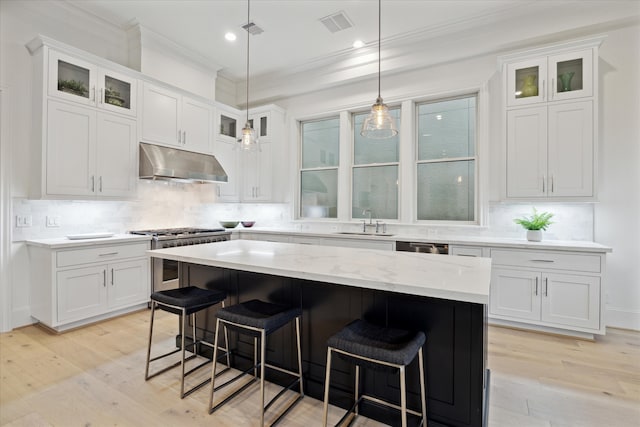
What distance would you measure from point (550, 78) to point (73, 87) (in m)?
4.90

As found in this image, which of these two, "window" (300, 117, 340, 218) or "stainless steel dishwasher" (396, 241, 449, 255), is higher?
"window" (300, 117, 340, 218)

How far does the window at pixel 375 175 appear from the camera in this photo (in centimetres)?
459

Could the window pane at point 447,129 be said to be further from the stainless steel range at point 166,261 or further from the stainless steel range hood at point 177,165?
the stainless steel range at point 166,261

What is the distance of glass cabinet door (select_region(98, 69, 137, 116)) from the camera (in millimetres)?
3555

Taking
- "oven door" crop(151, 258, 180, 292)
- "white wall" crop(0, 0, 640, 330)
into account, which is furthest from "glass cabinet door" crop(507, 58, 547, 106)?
"oven door" crop(151, 258, 180, 292)

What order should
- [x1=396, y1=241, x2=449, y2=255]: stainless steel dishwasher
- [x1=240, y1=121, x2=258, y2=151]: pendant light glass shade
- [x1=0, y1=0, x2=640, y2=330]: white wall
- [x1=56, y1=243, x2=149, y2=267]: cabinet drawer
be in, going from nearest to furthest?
[x1=240, y1=121, x2=258, y2=151]: pendant light glass shade
[x1=56, y1=243, x2=149, y2=267]: cabinet drawer
[x1=0, y1=0, x2=640, y2=330]: white wall
[x1=396, y1=241, x2=449, y2=255]: stainless steel dishwasher

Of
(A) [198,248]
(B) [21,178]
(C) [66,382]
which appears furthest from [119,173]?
(C) [66,382]

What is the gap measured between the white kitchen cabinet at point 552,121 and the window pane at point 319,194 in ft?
7.90

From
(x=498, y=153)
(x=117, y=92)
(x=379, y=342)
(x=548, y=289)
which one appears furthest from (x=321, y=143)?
(x=379, y=342)

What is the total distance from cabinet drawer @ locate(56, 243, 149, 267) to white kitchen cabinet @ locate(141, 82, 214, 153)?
4.41 feet

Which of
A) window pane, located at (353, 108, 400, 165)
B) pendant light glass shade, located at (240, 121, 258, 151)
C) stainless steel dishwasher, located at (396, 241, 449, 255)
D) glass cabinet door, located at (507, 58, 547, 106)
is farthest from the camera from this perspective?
window pane, located at (353, 108, 400, 165)

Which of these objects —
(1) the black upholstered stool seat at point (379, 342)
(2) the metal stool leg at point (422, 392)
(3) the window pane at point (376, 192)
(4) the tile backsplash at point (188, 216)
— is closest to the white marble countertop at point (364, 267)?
(1) the black upholstered stool seat at point (379, 342)

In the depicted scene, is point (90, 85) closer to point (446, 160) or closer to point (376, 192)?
point (376, 192)

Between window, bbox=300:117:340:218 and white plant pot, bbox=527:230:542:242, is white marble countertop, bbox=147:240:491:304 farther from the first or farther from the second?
window, bbox=300:117:340:218
